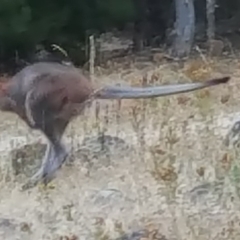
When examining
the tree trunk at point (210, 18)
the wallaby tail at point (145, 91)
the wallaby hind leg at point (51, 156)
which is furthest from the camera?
the tree trunk at point (210, 18)

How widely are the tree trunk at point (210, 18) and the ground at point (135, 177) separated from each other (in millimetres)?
2712

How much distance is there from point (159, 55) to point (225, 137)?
162 inches

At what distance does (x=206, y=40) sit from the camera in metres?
9.84

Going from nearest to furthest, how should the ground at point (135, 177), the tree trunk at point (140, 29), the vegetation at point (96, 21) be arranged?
1. the ground at point (135, 177)
2. the vegetation at point (96, 21)
3. the tree trunk at point (140, 29)

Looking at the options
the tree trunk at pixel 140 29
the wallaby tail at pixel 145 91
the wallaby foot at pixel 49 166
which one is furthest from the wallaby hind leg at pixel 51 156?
the tree trunk at pixel 140 29

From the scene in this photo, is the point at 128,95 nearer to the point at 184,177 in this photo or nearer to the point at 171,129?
the point at 184,177

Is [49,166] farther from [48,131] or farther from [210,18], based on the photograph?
[210,18]

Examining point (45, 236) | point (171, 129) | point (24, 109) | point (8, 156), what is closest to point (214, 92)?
point (171, 129)

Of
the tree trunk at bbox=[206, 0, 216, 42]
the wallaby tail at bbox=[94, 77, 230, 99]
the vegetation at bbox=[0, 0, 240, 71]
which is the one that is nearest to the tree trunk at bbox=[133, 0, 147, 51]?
the vegetation at bbox=[0, 0, 240, 71]

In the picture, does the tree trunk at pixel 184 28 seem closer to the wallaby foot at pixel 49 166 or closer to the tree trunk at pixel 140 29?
the tree trunk at pixel 140 29

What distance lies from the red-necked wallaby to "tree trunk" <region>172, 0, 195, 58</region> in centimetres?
447

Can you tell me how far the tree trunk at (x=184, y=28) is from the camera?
9.27 m

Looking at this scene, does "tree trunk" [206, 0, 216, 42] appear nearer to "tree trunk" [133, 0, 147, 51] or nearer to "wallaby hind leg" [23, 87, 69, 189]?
Answer: "tree trunk" [133, 0, 147, 51]

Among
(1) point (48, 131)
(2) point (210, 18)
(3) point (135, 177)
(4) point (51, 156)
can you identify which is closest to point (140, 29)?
(2) point (210, 18)
